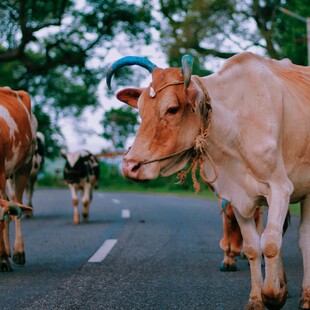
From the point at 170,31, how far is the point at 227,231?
92.9 ft

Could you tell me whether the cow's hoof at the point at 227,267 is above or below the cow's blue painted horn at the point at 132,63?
below

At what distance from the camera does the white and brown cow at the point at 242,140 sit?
549 centimetres

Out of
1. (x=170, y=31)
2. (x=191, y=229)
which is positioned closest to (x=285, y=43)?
(x=170, y=31)

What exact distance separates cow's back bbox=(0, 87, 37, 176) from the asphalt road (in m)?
1.27

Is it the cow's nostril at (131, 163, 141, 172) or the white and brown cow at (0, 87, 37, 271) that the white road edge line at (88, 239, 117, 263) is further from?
the cow's nostril at (131, 163, 141, 172)

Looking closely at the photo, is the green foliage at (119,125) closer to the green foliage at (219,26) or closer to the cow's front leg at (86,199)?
the green foliage at (219,26)

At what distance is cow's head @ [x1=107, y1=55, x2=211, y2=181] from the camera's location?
17.8ft

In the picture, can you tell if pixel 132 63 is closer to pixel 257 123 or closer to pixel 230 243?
pixel 257 123

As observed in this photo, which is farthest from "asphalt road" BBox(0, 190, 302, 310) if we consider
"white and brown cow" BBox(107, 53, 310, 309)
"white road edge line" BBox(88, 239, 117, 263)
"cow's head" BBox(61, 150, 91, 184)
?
"cow's head" BBox(61, 150, 91, 184)

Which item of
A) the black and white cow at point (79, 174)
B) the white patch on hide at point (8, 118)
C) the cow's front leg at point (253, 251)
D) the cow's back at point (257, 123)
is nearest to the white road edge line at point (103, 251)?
the white patch on hide at point (8, 118)

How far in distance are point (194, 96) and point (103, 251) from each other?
5.23 meters

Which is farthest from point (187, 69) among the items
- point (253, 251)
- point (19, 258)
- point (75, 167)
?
point (75, 167)

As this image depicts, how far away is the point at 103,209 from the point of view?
21.7 metres

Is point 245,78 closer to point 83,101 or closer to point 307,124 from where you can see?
point 307,124
